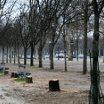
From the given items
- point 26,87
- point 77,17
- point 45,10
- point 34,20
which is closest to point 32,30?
point 34,20

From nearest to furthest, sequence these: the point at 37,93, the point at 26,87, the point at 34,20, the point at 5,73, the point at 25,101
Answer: the point at 25,101
the point at 37,93
the point at 26,87
the point at 5,73
the point at 34,20

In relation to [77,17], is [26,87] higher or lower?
lower

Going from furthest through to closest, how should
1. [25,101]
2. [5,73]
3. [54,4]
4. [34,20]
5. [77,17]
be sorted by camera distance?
[34,20] < [54,4] < [77,17] < [5,73] < [25,101]

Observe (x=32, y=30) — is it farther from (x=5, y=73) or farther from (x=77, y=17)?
(x=5, y=73)

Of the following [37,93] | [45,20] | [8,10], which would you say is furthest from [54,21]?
[37,93]

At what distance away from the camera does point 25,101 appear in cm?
1652

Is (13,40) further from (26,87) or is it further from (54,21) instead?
(26,87)

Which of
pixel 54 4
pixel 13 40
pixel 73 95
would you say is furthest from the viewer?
pixel 13 40

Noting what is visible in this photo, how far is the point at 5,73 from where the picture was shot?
34844 mm

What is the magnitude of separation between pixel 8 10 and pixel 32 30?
8.99 m

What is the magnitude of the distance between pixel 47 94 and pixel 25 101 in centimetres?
223

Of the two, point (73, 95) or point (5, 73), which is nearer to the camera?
point (73, 95)

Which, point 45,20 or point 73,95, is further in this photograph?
point 45,20

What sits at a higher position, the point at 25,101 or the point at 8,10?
the point at 8,10
